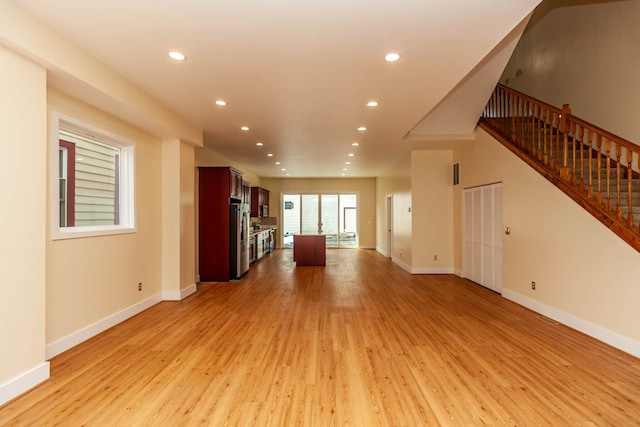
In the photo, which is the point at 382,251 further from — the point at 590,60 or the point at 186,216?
the point at 590,60

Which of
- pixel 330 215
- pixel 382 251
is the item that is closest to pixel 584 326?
pixel 382 251

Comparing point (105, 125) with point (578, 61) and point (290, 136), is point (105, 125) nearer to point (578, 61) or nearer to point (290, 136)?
point (290, 136)

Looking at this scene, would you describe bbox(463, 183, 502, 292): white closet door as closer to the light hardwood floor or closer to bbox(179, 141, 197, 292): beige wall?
the light hardwood floor

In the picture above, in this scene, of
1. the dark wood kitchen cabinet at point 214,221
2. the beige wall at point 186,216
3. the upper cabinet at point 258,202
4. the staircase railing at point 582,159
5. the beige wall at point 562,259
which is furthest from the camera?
the upper cabinet at point 258,202

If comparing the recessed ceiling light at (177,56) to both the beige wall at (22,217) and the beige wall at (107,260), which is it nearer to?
the beige wall at (22,217)

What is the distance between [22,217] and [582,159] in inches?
226

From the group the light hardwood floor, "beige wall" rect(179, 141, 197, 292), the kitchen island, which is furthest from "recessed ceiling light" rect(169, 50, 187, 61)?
the kitchen island

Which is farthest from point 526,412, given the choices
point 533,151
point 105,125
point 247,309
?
point 105,125

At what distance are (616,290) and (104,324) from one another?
551 centimetres

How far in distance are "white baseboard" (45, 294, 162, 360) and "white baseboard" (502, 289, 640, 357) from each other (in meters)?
5.42

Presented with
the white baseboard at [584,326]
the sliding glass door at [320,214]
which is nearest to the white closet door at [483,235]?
the white baseboard at [584,326]

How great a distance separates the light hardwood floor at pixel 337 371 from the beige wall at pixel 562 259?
10.6 inches

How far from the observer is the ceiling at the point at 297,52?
2.36m

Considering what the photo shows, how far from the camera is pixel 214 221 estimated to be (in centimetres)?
646
